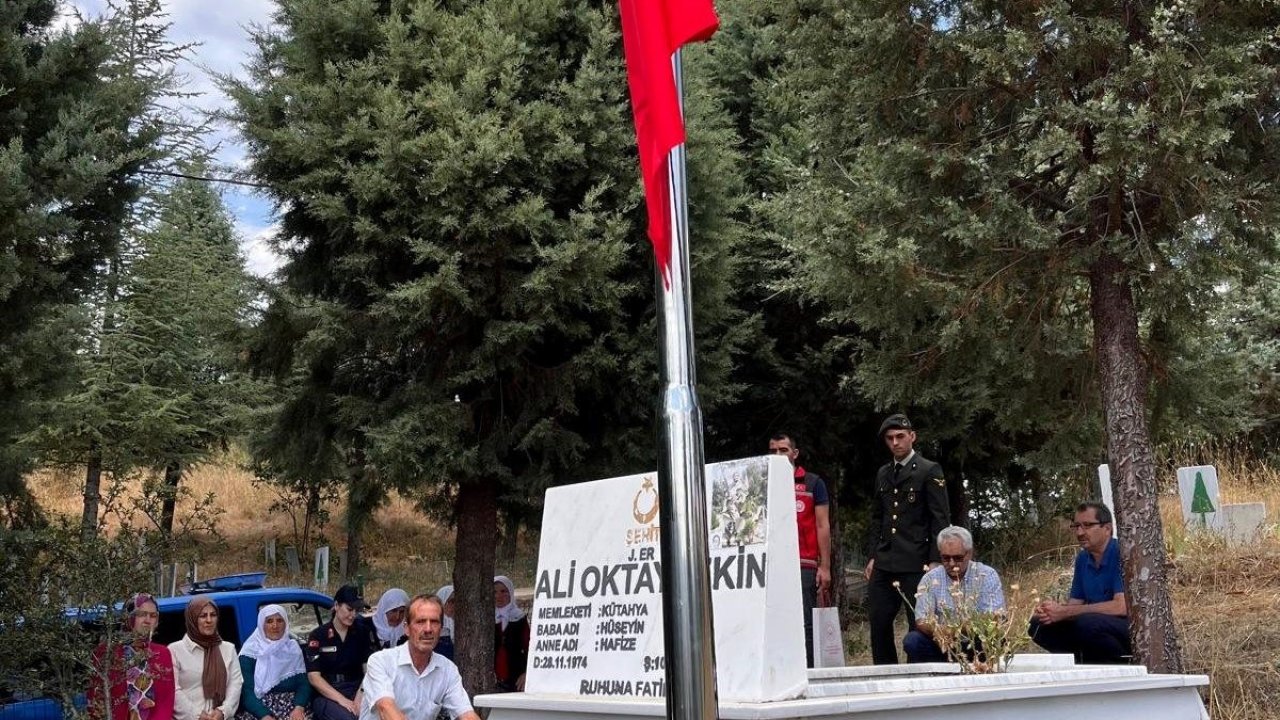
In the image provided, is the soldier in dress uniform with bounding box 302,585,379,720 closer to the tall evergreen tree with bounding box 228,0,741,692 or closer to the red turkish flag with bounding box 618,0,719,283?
the tall evergreen tree with bounding box 228,0,741,692

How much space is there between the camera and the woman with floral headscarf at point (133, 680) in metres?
9.16

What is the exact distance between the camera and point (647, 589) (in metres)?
6.09

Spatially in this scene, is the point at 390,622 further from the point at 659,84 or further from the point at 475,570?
the point at 659,84

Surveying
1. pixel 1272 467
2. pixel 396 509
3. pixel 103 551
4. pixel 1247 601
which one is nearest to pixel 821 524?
pixel 1247 601

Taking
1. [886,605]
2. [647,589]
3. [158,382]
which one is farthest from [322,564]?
[647,589]

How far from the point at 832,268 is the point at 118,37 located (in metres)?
5.32

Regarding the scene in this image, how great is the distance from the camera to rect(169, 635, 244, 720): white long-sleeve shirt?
30.9ft

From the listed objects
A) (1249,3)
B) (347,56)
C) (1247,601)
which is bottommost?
(1247,601)

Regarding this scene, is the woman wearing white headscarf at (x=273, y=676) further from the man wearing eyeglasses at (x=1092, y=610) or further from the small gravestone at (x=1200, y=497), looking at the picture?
the small gravestone at (x=1200, y=497)

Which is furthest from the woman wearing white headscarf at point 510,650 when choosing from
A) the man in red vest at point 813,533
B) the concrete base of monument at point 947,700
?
the concrete base of monument at point 947,700

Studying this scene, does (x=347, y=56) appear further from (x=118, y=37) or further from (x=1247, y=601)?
(x=1247, y=601)

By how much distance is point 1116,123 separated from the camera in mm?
8188

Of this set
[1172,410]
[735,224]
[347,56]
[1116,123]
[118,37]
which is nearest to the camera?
[1116,123]

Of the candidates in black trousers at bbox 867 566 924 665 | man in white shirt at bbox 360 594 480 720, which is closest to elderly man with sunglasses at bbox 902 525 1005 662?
black trousers at bbox 867 566 924 665
